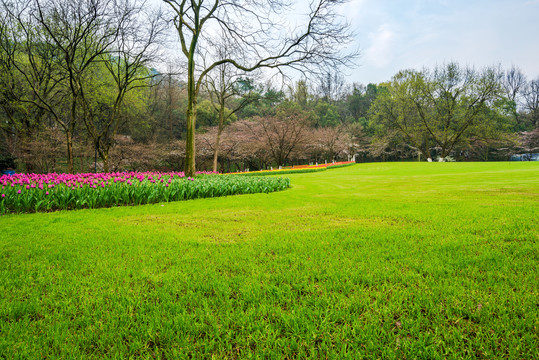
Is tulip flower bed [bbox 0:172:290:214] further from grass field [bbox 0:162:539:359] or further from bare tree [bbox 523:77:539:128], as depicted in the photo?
bare tree [bbox 523:77:539:128]

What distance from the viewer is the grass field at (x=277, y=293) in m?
1.44

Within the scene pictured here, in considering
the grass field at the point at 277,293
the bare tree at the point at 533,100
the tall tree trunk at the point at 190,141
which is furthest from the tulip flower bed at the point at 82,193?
the bare tree at the point at 533,100

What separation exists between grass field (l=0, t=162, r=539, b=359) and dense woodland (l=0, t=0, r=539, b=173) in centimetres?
1040

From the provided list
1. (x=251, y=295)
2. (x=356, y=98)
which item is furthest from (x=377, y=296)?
(x=356, y=98)

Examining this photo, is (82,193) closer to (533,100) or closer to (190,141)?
(190,141)

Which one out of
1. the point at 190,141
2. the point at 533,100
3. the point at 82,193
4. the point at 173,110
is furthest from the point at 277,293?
the point at 533,100

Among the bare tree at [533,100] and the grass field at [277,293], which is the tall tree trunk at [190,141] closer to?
the grass field at [277,293]

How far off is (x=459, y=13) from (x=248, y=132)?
20.5 m

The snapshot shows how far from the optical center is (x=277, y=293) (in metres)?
1.94

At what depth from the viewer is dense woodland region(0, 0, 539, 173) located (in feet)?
44.8

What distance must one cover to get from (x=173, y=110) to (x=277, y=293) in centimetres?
3311

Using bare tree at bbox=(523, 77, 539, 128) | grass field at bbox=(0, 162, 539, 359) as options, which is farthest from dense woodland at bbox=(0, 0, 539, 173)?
grass field at bbox=(0, 162, 539, 359)

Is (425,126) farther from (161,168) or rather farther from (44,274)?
(44,274)

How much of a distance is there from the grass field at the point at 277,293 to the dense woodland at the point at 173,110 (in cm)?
1040
